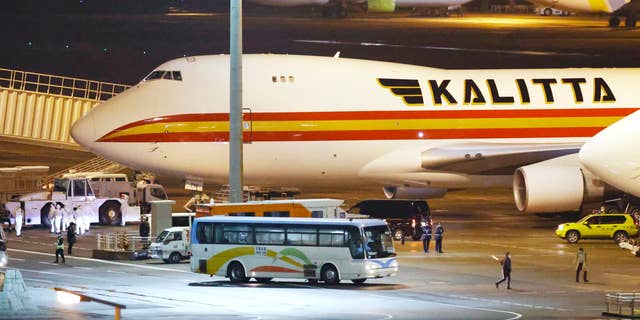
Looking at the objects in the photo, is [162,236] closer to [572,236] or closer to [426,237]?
[426,237]

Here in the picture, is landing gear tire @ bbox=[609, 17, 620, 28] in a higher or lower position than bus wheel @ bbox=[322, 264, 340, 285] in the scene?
higher

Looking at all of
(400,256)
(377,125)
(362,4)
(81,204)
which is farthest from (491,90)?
(362,4)

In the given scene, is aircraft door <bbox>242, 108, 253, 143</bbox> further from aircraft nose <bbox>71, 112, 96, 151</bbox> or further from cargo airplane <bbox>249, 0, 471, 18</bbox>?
cargo airplane <bbox>249, 0, 471, 18</bbox>

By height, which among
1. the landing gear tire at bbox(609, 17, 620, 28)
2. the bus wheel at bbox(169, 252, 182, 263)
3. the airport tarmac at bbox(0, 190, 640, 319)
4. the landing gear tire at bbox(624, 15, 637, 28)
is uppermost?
the landing gear tire at bbox(609, 17, 620, 28)

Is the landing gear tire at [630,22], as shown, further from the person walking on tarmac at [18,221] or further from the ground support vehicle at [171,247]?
the ground support vehicle at [171,247]

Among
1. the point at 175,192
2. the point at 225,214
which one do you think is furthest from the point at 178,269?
the point at 175,192

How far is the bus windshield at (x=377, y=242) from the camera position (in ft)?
129

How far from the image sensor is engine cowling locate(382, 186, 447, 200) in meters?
55.1

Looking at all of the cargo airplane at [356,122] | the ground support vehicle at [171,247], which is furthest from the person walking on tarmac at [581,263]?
the ground support vehicle at [171,247]

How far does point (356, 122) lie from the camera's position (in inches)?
2058

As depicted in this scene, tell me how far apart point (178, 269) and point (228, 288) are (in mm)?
5424

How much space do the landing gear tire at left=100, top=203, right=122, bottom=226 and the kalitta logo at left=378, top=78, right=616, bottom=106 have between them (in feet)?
39.8

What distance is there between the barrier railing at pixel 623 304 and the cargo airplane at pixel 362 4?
358 feet

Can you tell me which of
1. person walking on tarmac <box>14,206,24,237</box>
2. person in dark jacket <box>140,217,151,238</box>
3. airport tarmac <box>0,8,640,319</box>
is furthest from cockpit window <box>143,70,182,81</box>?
person walking on tarmac <box>14,206,24,237</box>
